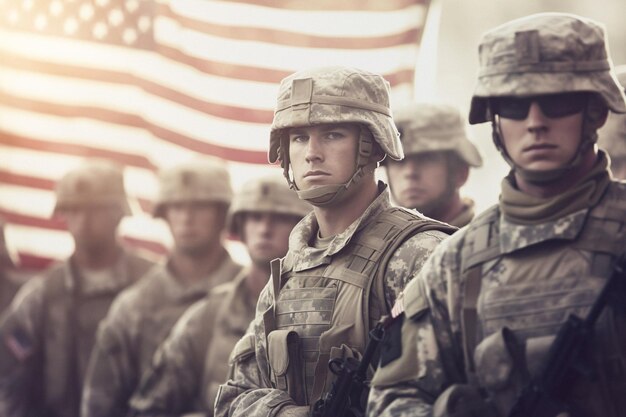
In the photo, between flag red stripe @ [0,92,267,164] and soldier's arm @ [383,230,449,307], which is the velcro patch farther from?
flag red stripe @ [0,92,267,164]

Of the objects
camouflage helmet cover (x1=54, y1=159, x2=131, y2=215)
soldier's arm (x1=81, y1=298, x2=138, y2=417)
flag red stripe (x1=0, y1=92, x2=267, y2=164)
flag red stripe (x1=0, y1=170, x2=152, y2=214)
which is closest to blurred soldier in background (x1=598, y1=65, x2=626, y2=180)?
soldier's arm (x1=81, y1=298, x2=138, y2=417)

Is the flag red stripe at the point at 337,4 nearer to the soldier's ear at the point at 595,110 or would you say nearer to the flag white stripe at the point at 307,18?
the flag white stripe at the point at 307,18

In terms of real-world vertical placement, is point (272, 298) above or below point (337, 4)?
below

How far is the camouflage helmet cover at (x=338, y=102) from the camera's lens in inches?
318

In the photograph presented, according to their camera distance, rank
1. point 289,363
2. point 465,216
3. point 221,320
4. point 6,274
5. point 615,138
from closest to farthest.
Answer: point 289,363
point 615,138
point 465,216
point 221,320
point 6,274

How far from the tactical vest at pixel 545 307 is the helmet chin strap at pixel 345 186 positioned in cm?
153

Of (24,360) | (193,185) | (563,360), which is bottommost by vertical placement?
(24,360)

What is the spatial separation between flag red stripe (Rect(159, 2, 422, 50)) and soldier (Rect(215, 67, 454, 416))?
903 centimetres

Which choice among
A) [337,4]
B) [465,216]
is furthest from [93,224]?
[465,216]

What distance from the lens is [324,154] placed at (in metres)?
8.09

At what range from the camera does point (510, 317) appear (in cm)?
648

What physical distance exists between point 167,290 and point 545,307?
917 cm

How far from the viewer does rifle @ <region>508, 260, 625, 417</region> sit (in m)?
6.18

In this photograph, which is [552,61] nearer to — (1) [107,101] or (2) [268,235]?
(2) [268,235]
